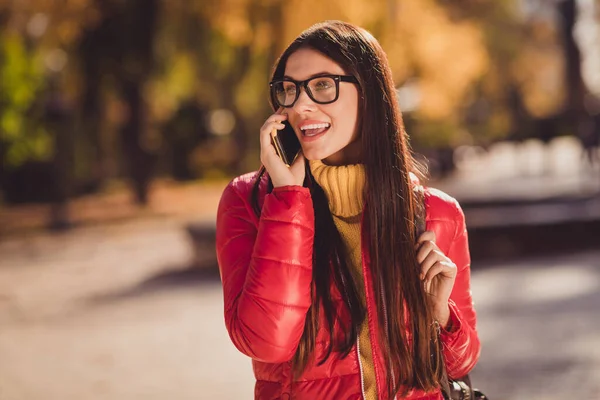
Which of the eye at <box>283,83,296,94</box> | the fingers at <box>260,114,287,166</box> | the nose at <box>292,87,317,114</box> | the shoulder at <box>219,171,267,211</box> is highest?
the eye at <box>283,83,296,94</box>

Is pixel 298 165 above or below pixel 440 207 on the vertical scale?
above

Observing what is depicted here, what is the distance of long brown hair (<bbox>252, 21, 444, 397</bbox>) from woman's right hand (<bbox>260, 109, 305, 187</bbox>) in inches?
4.7

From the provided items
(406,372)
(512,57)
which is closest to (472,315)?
(406,372)

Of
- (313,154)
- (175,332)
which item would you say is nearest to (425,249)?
(313,154)

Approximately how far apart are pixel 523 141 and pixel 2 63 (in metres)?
25.1

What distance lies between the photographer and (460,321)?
91.5 inches

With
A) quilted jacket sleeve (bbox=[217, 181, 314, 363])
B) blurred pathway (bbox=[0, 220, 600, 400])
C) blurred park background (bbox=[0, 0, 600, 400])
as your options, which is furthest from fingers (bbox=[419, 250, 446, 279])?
blurred pathway (bbox=[0, 220, 600, 400])

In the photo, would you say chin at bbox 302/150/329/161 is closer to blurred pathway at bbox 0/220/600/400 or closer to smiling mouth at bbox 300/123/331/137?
smiling mouth at bbox 300/123/331/137

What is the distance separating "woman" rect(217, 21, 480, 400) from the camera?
2.14m

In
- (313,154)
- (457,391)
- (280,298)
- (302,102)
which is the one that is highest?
(302,102)

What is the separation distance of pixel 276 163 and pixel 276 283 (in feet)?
0.99

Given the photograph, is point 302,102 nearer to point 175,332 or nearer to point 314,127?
point 314,127

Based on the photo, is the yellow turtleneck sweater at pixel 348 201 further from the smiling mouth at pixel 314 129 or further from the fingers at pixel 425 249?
the fingers at pixel 425 249

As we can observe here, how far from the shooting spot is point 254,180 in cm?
237
